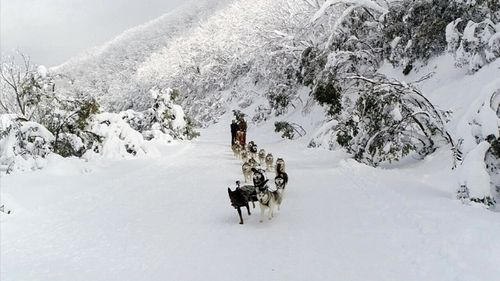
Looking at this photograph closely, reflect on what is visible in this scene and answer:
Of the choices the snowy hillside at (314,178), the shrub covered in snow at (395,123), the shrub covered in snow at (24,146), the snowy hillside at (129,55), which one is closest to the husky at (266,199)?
the snowy hillside at (314,178)

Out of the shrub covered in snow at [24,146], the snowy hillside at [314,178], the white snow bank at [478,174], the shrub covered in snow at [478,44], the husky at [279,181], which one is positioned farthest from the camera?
the shrub covered in snow at [24,146]

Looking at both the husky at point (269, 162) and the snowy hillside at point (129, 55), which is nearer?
the husky at point (269, 162)

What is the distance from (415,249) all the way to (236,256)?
274 cm

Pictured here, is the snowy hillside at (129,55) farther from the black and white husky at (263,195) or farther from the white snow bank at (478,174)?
the white snow bank at (478,174)

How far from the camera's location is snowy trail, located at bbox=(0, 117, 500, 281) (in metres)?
6.23

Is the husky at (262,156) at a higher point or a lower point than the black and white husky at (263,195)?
lower

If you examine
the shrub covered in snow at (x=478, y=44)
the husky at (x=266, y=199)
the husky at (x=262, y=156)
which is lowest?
the husky at (x=262, y=156)

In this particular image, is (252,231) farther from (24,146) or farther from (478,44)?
(24,146)

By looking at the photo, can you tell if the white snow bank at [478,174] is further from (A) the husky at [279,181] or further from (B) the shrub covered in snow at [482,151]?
(A) the husky at [279,181]

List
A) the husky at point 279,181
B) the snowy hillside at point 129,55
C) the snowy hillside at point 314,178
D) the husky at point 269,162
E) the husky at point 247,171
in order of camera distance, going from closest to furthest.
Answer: the snowy hillside at point 314,178 < the husky at point 279,181 < the husky at point 247,171 < the husky at point 269,162 < the snowy hillside at point 129,55

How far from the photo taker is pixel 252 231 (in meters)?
8.03

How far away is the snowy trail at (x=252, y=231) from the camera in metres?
6.23

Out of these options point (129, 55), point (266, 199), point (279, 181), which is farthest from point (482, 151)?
point (129, 55)

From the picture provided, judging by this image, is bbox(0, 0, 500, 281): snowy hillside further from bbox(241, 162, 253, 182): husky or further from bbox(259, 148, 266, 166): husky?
bbox(259, 148, 266, 166): husky
